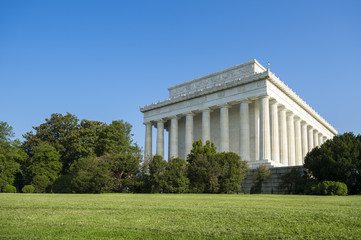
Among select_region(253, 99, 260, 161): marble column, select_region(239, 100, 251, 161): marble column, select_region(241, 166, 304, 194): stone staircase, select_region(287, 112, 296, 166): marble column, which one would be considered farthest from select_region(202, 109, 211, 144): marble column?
select_region(241, 166, 304, 194): stone staircase

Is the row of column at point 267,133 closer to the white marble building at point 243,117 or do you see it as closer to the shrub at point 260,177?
the white marble building at point 243,117

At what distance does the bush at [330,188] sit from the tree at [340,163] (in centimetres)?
267

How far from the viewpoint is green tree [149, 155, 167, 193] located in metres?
39.2

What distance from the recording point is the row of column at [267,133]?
183 feet

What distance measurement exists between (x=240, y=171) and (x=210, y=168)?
4.02m

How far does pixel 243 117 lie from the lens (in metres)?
58.4

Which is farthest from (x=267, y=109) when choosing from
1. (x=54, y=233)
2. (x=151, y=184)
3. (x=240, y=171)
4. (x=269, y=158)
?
(x=54, y=233)

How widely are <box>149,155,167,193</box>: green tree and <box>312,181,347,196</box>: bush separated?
1678cm

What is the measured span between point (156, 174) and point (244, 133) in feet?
75.6

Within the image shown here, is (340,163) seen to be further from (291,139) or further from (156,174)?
(291,139)

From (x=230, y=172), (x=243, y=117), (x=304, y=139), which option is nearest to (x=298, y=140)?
(x=304, y=139)

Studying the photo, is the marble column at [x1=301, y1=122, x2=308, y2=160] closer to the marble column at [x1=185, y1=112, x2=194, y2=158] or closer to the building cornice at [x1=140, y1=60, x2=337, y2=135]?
the building cornice at [x1=140, y1=60, x2=337, y2=135]

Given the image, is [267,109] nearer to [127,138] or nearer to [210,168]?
[210,168]

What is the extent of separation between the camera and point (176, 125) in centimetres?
7094
